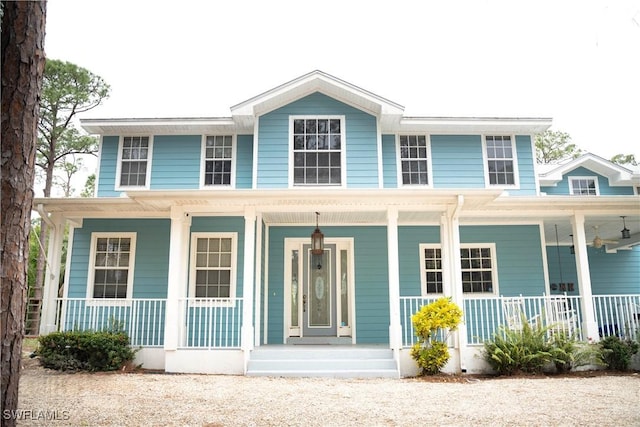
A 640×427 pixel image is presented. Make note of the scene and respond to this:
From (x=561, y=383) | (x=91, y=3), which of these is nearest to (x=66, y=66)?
(x=91, y=3)

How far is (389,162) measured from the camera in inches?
440

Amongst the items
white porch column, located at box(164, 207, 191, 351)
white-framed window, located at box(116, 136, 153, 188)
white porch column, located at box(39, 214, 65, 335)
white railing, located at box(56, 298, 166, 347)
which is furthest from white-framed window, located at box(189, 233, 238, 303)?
white porch column, located at box(39, 214, 65, 335)

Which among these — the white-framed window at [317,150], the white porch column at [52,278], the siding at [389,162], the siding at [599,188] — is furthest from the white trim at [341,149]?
the siding at [599,188]

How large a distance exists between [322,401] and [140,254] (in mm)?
6029

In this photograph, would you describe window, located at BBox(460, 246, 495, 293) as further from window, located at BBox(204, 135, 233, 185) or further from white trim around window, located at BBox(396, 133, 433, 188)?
window, located at BBox(204, 135, 233, 185)

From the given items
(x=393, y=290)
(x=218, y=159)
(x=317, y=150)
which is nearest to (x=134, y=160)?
(x=218, y=159)

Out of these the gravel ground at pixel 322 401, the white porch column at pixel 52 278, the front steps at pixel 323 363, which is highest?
the white porch column at pixel 52 278

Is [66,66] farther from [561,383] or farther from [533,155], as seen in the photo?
[561,383]

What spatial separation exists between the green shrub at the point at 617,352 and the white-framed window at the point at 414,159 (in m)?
4.80

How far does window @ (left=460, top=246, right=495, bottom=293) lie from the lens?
1061 cm

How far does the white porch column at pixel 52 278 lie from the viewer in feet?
30.3

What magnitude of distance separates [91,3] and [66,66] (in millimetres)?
16078

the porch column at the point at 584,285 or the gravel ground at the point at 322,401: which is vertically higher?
the porch column at the point at 584,285

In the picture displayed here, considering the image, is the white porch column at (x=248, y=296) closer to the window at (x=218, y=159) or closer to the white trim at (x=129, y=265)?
the window at (x=218, y=159)
